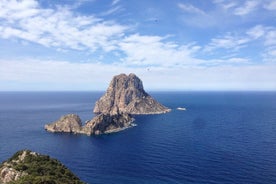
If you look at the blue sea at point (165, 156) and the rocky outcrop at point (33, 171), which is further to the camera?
the blue sea at point (165, 156)

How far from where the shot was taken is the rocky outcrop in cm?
7444

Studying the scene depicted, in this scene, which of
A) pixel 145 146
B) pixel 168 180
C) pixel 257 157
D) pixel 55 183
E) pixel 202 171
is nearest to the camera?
pixel 55 183

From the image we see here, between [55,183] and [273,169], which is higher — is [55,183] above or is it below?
above

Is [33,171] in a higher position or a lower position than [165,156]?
higher

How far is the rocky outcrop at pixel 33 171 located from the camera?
244ft

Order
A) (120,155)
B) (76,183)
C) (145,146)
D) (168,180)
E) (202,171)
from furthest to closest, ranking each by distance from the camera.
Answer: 1. (145,146)
2. (120,155)
3. (202,171)
4. (168,180)
5. (76,183)

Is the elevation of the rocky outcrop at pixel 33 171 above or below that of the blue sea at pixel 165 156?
above

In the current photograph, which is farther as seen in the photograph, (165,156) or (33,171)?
(165,156)

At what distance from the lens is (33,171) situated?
80.7 meters

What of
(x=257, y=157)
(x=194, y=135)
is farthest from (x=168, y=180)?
(x=194, y=135)

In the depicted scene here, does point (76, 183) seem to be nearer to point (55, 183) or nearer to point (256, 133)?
point (55, 183)

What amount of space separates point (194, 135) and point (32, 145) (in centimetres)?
10967

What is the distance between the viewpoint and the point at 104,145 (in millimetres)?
179375

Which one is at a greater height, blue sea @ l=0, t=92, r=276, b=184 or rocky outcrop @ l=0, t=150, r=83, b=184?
rocky outcrop @ l=0, t=150, r=83, b=184
